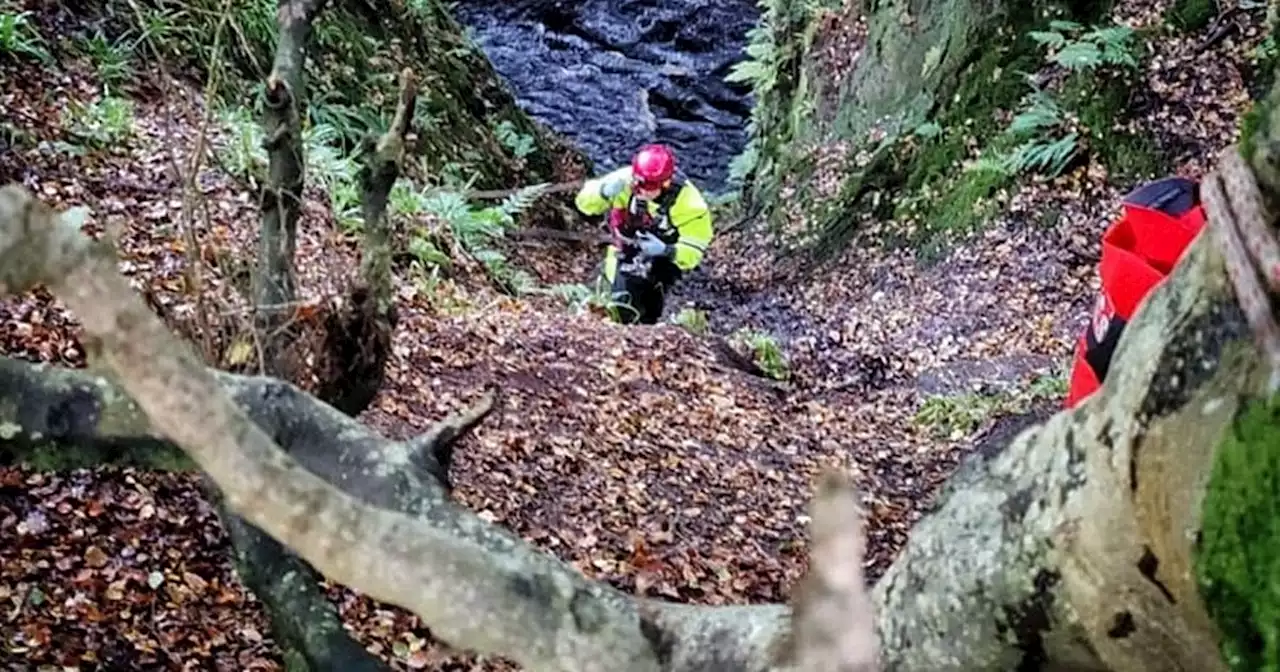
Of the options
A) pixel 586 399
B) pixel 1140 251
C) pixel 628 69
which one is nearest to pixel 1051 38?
pixel 586 399

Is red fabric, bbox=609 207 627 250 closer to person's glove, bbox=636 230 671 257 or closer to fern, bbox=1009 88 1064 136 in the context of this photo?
person's glove, bbox=636 230 671 257

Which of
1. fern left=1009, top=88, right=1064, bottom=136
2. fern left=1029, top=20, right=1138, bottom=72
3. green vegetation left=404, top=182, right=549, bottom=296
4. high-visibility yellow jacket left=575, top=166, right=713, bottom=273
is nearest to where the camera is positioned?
green vegetation left=404, top=182, right=549, bottom=296

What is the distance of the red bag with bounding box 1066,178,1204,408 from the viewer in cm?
242

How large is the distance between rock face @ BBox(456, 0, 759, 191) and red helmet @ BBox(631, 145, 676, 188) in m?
10.2

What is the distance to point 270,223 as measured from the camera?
396 cm

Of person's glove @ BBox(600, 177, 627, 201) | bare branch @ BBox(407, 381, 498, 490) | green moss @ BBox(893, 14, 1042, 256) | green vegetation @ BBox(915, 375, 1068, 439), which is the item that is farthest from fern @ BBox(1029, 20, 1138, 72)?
bare branch @ BBox(407, 381, 498, 490)

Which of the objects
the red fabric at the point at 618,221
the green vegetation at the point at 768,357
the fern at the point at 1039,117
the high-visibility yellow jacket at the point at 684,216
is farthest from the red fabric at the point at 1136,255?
the fern at the point at 1039,117

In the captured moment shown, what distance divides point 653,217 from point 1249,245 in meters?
8.33

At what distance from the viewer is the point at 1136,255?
247 cm

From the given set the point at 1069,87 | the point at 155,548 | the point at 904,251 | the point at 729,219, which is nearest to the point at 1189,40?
the point at 1069,87

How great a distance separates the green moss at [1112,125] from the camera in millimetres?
9719

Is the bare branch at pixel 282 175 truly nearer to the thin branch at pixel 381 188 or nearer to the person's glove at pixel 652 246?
the thin branch at pixel 381 188

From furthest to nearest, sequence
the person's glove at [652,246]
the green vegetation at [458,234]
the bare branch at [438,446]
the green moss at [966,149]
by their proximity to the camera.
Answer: the green moss at [966,149]
the person's glove at [652,246]
the green vegetation at [458,234]
the bare branch at [438,446]

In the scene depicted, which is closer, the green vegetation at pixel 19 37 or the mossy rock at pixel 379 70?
the green vegetation at pixel 19 37
